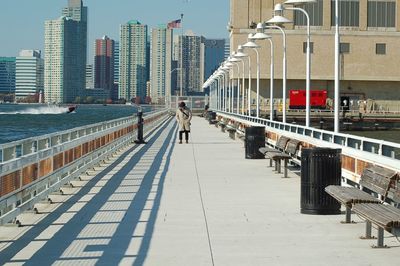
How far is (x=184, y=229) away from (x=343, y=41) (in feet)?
303

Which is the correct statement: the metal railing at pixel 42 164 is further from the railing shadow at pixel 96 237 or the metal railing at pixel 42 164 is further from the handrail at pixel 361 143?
the handrail at pixel 361 143

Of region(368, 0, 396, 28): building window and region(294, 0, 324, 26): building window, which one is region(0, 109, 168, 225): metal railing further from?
region(368, 0, 396, 28): building window

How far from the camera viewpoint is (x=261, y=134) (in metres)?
25.2

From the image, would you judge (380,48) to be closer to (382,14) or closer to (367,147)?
(382,14)

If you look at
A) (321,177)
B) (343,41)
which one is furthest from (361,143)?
(343,41)

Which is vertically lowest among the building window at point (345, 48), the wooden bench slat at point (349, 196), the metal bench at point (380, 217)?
the metal bench at point (380, 217)

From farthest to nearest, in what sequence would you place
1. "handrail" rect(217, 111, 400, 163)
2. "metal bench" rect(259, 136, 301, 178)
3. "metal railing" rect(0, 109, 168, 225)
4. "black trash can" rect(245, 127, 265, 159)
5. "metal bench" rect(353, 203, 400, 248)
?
"black trash can" rect(245, 127, 265, 159) → "metal bench" rect(259, 136, 301, 178) → "handrail" rect(217, 111, 400, 163) → "metal railing" rect(0, 109, 168, 225) → "metal bench" rect(353, 203, 400, 248)

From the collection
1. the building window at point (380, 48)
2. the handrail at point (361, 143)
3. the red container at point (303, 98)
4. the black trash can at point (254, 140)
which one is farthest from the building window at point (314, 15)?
the handrail at point (361, 143)

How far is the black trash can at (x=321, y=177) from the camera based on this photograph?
1229 centimetres

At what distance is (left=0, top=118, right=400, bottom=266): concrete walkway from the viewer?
899 centimetres

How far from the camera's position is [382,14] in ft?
333

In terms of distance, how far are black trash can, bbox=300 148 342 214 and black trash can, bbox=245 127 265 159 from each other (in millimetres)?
12735

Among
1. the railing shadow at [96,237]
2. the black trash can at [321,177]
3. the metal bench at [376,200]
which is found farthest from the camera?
the black trash can at [321,177]

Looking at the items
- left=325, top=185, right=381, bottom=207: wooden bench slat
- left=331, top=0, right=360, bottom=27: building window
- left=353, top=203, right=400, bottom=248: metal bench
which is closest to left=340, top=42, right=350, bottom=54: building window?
left=331, top=0, right=360, bottom=27: building window
